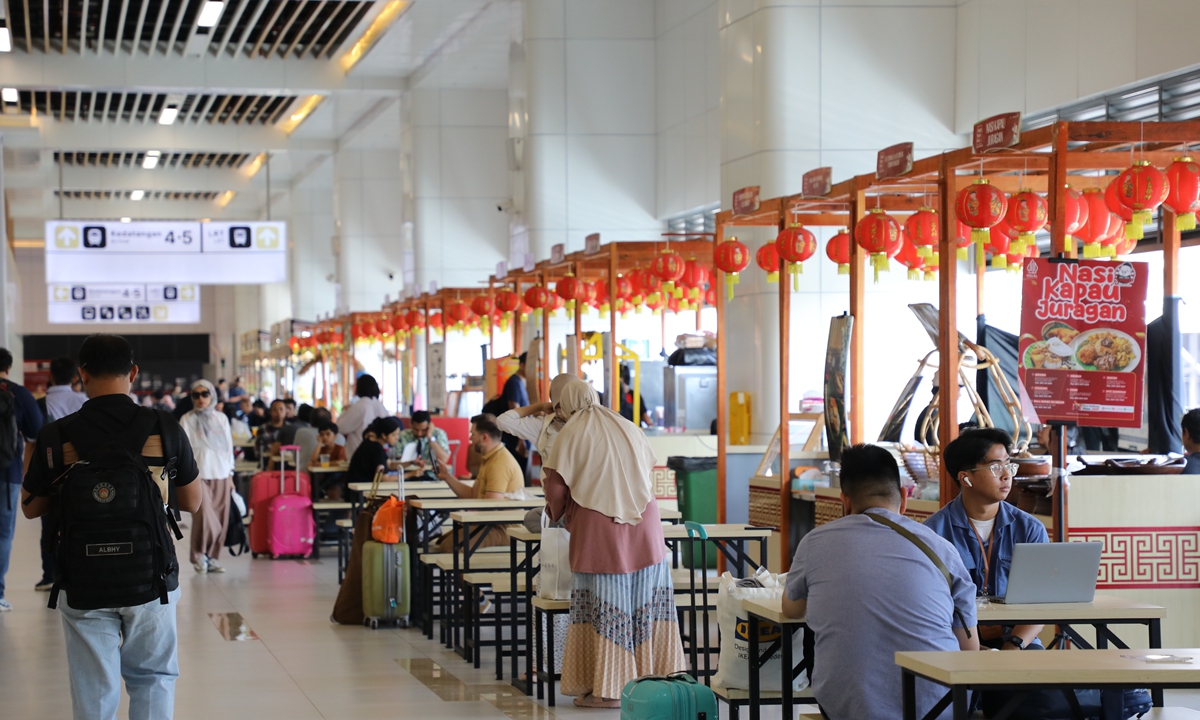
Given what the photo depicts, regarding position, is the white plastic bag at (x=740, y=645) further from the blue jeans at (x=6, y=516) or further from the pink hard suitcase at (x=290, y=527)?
the pink hard suitcase at (x=290, y=527)

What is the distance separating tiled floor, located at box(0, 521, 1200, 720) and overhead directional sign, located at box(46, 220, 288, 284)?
9.16m

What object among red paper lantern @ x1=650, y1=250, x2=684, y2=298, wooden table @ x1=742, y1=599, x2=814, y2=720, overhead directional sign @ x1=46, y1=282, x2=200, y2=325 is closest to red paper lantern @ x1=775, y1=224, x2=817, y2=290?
red paper lantern @ x1=650, y1=250, x2=684, y2=298

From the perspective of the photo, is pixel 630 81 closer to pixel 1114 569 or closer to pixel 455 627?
pixel 455 627

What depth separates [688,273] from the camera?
11.9 meters

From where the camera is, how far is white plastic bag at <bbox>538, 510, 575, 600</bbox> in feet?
19.9

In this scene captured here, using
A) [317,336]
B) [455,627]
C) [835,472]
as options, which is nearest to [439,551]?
[455,627]

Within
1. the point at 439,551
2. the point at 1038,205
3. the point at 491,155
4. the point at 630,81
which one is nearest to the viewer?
the point at 1038,205

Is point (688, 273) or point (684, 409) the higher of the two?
point (688, 273)

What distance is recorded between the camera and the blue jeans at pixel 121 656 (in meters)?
4.29

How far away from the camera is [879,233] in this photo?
791 centimetres

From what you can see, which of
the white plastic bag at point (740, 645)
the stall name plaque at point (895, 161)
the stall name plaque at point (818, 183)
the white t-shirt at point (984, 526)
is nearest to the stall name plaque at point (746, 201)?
the stall name plaque at point (818, 183)

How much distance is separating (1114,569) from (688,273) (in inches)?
234

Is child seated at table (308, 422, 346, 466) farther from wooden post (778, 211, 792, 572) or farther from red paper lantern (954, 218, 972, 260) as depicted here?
red paper lantern (954, 218, 972, 260)

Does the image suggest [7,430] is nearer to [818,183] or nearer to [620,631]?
[620,631]
